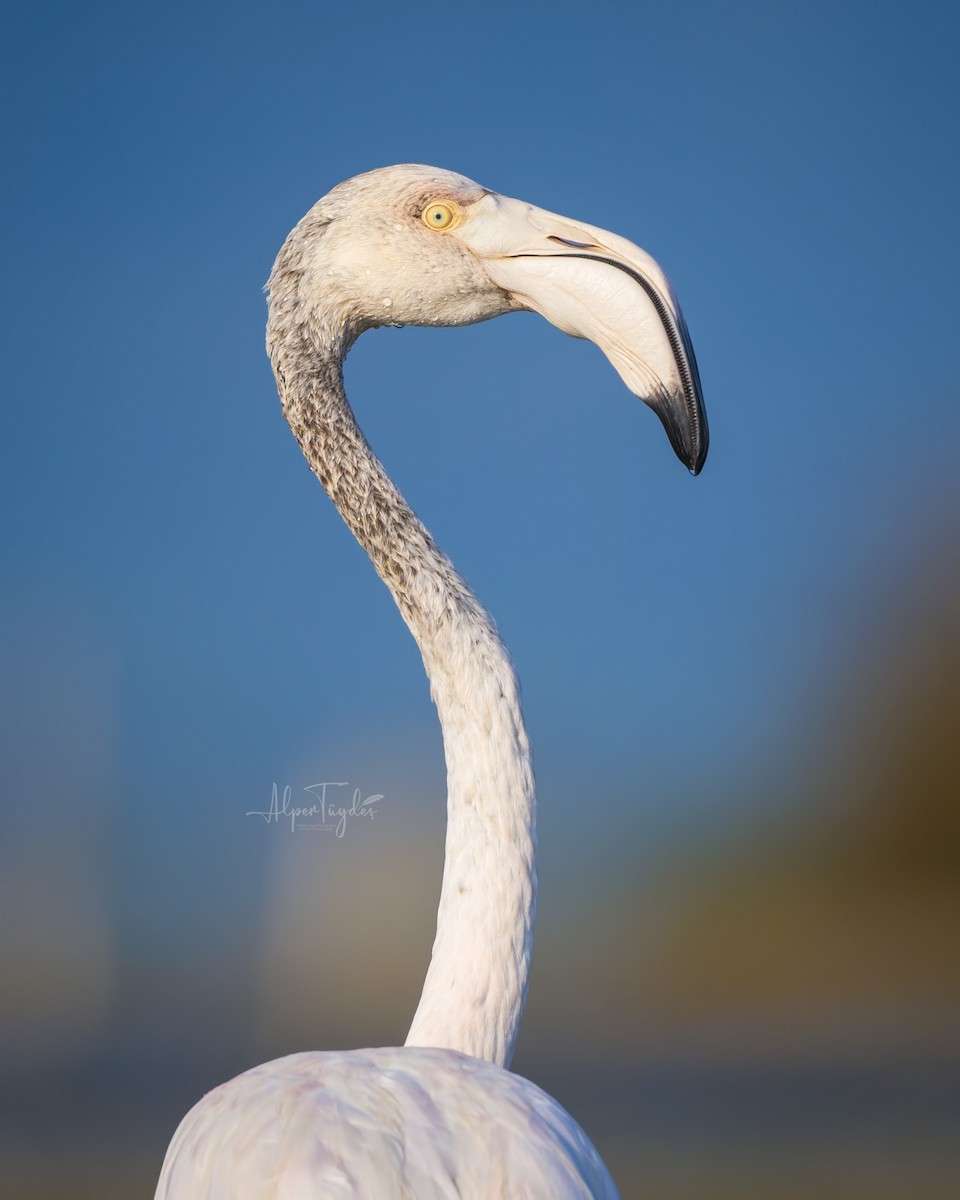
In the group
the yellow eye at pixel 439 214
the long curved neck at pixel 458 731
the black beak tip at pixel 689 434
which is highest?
the yellow eye at pixel 439 214

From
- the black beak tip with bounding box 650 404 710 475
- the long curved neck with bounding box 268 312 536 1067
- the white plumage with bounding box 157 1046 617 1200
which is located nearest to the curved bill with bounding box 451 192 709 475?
the black beak tip with bounding box 650 404 710 475

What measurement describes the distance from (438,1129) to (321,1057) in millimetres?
143

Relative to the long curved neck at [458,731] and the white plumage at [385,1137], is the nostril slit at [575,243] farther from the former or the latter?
the white plumage at [385,1137]

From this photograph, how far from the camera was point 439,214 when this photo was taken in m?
1.57

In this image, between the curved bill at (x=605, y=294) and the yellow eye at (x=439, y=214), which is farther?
the yellow eye at (x=439, y=214)

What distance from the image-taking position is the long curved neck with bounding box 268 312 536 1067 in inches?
52.6

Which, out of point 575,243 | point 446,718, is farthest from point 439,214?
point 446,718

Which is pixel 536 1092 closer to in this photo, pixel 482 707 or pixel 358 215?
pixel 482 707

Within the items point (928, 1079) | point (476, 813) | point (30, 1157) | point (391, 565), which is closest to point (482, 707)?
point (476, 813)

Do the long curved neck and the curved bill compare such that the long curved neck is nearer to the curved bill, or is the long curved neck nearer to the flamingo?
the flamingo

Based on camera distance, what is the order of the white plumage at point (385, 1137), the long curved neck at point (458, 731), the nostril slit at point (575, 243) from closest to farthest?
the white plumage at point (385, 1137), the long curved neck at point (458, 731), the nostril slit at point (575, 243)

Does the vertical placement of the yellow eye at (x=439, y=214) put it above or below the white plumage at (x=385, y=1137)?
above

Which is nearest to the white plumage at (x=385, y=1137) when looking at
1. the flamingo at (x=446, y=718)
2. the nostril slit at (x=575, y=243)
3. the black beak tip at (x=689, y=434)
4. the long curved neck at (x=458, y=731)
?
the flamingo at (x=446, y=718)

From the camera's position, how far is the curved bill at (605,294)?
1.38m
